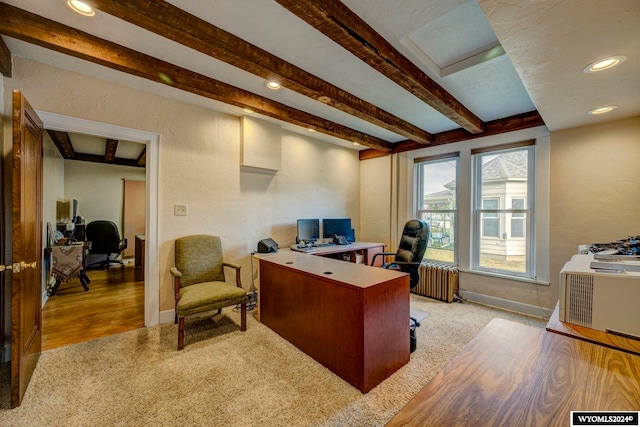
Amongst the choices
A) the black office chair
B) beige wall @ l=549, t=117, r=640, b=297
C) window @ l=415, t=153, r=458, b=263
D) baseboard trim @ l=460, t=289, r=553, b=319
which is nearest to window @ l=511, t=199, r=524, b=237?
beige wall @ l=549, t=117, r=640, b=297

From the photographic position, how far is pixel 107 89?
251cm

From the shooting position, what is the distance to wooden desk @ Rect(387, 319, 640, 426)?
0.71 m

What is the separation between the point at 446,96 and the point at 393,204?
2.25m

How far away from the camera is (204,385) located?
187cm

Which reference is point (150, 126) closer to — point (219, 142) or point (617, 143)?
point (219, 142)

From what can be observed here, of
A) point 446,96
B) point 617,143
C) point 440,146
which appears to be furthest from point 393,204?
point 617,143

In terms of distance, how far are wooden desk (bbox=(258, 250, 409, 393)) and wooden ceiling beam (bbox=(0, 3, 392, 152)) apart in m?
1.83

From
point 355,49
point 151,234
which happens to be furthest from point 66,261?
point 355,49

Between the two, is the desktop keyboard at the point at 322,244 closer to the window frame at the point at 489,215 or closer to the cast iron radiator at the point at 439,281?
the cast iron radiator at the point at 439,281

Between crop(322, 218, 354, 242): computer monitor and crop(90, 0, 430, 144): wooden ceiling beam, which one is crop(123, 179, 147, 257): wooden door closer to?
crop(322, 218, 354, 242): computer monitor

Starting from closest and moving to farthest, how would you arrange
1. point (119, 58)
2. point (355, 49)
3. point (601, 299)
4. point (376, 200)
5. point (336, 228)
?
point (601, 299)
point (355, 49)
point (119, 58)
point (336, 228)
point (376, 200)

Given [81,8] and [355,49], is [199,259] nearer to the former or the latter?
[81,8]

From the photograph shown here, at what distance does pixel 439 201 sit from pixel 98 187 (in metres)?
7.75

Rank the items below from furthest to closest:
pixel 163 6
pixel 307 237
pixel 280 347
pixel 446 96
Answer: pixel 307 237 < pixel 446 96 < pixel 280 347 < pixel 163 6
